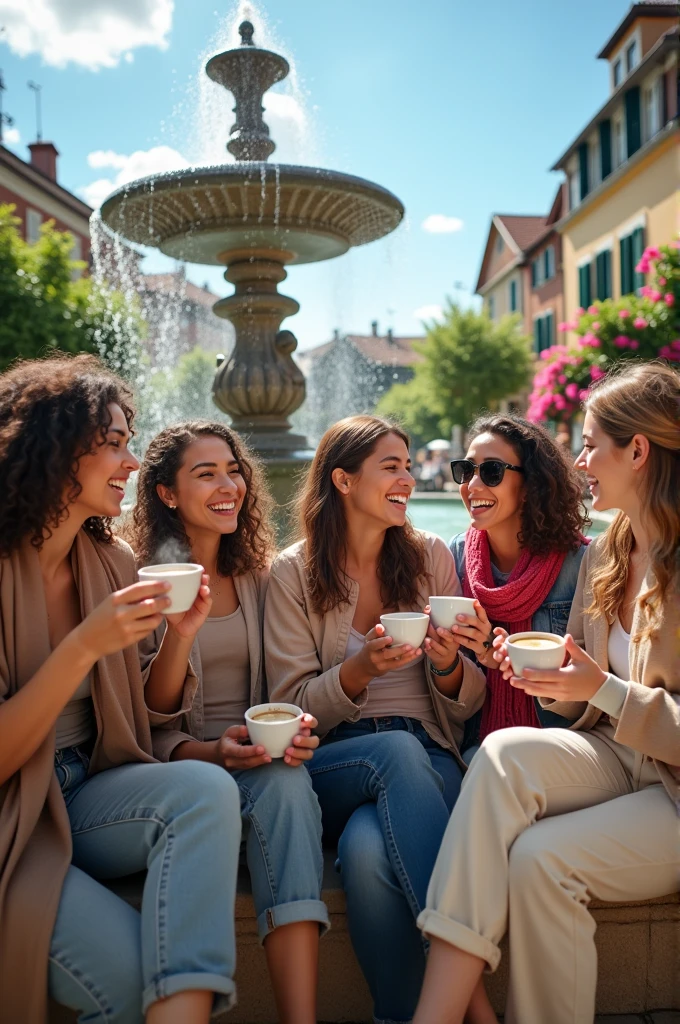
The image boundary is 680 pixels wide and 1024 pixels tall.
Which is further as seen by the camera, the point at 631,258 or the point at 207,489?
the point at 631,258

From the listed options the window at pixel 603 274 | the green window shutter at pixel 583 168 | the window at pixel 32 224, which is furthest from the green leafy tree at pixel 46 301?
the green window shutter at pixel 583 168

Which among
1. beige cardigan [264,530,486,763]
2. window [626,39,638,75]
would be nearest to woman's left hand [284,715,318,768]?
beige cardigan [264,530,486,763]

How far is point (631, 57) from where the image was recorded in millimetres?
23969

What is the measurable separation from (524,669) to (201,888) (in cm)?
101

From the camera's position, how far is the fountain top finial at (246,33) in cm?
747

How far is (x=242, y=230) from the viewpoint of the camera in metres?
6.79

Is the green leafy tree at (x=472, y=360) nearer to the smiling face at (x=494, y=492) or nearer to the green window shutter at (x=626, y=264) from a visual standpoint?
the green window shutter at (x=626, y=264)

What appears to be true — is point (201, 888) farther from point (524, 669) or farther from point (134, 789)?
point (524, 669)

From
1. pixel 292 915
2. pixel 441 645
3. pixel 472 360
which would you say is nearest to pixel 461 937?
pixel 292 915

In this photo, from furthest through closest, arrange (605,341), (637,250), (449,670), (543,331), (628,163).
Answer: (543,331) < (637,250) < (628,163) < (605,341) < (449,670)

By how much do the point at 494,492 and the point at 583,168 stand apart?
93.6 feet

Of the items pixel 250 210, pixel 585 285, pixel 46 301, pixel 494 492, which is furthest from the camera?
pixel 585 285

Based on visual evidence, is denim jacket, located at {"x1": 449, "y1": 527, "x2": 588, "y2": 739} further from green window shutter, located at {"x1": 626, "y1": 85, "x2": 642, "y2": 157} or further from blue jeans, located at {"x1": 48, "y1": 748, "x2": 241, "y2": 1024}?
green window shutter, located at {"x1": 626, "y1": 85, "x2": 642, "y2": 157}

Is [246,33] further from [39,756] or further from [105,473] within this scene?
[39,756]
